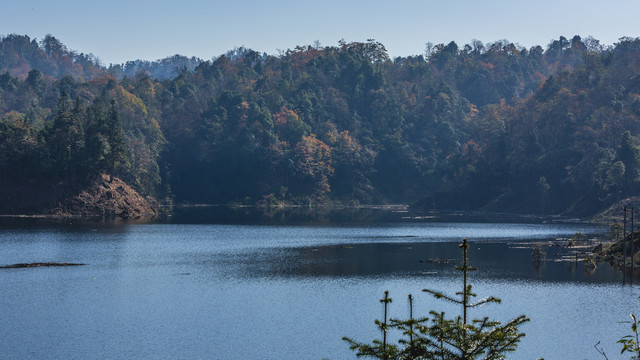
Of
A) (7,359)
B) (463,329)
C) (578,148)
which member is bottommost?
(7,359)

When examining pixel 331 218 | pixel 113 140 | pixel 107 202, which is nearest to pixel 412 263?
pixel 331 218

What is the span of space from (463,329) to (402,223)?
473 ft

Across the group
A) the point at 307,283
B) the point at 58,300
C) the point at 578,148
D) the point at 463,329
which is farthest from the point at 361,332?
the point at 578,148

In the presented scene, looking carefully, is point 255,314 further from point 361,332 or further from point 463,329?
point 463,329

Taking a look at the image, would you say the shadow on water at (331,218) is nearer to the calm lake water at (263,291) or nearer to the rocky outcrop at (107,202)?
the rocky outcrop at (107,202)

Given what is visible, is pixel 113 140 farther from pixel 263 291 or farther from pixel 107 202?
pixel 263 291

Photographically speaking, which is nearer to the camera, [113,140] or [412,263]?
[412,263]

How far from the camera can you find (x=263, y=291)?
7556 centimetres

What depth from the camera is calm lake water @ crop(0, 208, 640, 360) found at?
54.0 m

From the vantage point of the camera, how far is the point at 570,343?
53.9 m

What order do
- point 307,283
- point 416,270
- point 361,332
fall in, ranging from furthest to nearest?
1. point 416,270
2. point 307,283
3. point 361,332

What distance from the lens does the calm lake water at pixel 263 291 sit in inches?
2127

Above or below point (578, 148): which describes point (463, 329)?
below

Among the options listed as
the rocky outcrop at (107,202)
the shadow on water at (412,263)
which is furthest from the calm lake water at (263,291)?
the rocky outcrop at (107,202)
